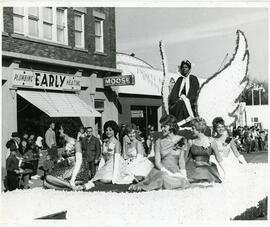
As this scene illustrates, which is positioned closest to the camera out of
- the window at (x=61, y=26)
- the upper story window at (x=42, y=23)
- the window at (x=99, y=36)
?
the upper story window at (x=42, y=23)

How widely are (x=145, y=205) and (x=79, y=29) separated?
1213 centimetres

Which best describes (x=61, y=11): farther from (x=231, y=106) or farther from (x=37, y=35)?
(x=231, y=106)

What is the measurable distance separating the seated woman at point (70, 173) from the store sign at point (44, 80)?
21.6ft

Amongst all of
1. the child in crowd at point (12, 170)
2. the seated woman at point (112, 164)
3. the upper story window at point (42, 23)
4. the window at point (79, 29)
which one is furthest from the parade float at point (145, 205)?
the window at point (79, 29)

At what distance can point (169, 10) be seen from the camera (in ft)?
35.4

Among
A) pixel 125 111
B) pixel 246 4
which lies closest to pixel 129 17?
pixel 246 4

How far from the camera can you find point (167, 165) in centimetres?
706

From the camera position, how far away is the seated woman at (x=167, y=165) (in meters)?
6.79

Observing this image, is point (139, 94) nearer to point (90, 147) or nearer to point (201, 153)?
point (90, 147)

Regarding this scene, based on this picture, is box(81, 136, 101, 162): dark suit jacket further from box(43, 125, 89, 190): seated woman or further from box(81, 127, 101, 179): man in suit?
box(43, 125, 89, 190): seated woman

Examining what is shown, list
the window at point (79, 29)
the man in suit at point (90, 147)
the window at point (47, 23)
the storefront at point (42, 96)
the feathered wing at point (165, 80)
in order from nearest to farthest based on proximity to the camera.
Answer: the feathered wing at point (165, 80) < the man in suit at point (90, 147) < the storefront at point (42, 96) < the window at point (47, 23) < the window at point (79, 29)

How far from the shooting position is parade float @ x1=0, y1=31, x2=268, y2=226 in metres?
5.71

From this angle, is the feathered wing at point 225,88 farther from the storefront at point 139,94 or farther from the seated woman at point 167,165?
the storefront at point 139,94

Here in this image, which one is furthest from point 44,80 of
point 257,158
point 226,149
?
point 257,158
